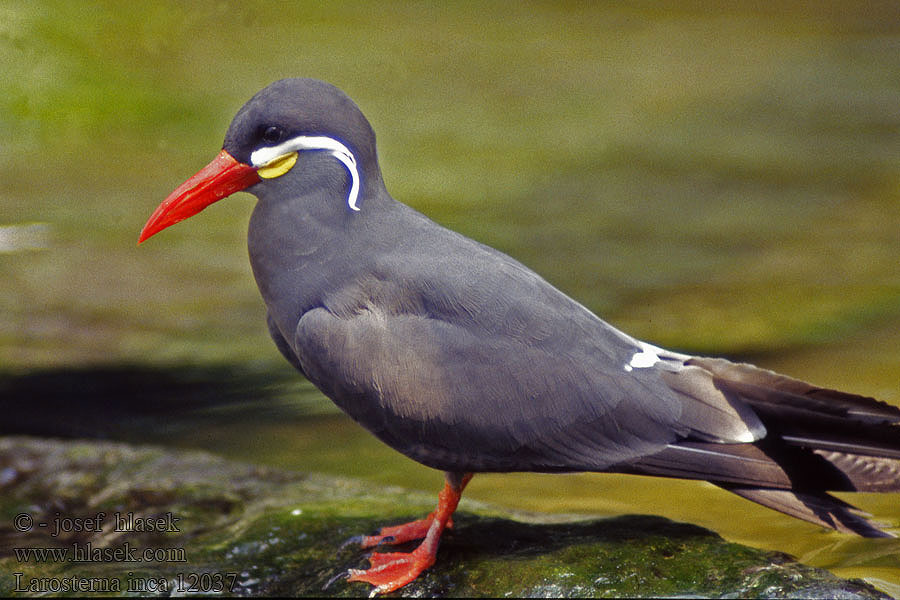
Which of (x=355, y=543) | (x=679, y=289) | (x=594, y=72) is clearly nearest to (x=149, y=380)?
(x=355, y=543)

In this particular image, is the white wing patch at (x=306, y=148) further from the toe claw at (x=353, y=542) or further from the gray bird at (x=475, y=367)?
the toe claw at (x=353, y=542)

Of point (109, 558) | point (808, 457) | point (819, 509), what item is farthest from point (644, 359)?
point (109, 558)

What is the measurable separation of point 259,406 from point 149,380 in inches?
34.8

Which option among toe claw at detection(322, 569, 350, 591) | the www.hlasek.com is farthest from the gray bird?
the www.hlasek.com

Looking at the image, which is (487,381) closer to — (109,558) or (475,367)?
(475,367)

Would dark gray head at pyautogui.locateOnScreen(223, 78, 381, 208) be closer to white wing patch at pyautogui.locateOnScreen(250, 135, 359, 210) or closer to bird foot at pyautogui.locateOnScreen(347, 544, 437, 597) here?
white wing patch at pyautogui.locateOnScreen(250, 135, 359, 210)

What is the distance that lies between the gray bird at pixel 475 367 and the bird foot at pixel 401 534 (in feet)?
1.18

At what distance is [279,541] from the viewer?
5043 millimetres

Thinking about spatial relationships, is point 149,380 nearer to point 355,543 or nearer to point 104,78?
point 355,543

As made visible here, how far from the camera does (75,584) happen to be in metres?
4.79

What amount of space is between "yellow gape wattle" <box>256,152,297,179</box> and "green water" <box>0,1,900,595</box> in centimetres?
268

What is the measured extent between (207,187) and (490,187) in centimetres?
742

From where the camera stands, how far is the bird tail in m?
4.04

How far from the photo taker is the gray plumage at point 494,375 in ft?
13.5
